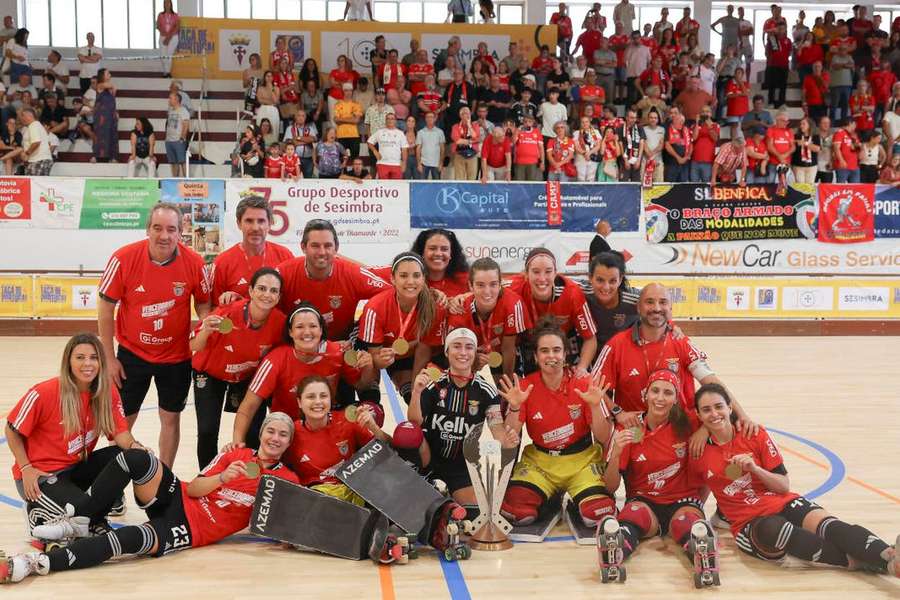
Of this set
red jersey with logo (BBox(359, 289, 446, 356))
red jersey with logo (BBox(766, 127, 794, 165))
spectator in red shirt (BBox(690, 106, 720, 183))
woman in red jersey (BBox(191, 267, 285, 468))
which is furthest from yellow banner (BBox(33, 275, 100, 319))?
red jersey with logo (BBox(766, 127, 794, 165))

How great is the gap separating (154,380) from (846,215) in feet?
44.0

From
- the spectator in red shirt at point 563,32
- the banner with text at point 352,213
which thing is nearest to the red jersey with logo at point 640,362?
the banner with text at point 352,213

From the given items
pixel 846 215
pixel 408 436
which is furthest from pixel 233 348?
pixel 846 215

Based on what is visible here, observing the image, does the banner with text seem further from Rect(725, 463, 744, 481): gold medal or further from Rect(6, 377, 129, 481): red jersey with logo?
Rect(725, 463, 744, 481): gold medal

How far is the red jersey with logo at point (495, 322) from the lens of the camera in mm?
5734

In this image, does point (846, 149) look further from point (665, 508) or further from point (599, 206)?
point (665, 508)

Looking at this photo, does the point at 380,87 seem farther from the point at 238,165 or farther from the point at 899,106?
the point at 899,106

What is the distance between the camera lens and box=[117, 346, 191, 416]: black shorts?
5844 mm

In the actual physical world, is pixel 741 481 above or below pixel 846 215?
below

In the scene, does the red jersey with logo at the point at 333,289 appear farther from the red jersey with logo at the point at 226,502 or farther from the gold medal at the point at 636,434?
the gold medal at the point at 636,434

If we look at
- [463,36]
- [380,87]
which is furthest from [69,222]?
[463,36]

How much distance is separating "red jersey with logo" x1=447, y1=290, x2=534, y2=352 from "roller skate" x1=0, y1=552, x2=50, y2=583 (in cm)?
263

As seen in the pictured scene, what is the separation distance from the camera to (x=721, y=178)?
635 inches

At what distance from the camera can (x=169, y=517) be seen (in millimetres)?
4910
